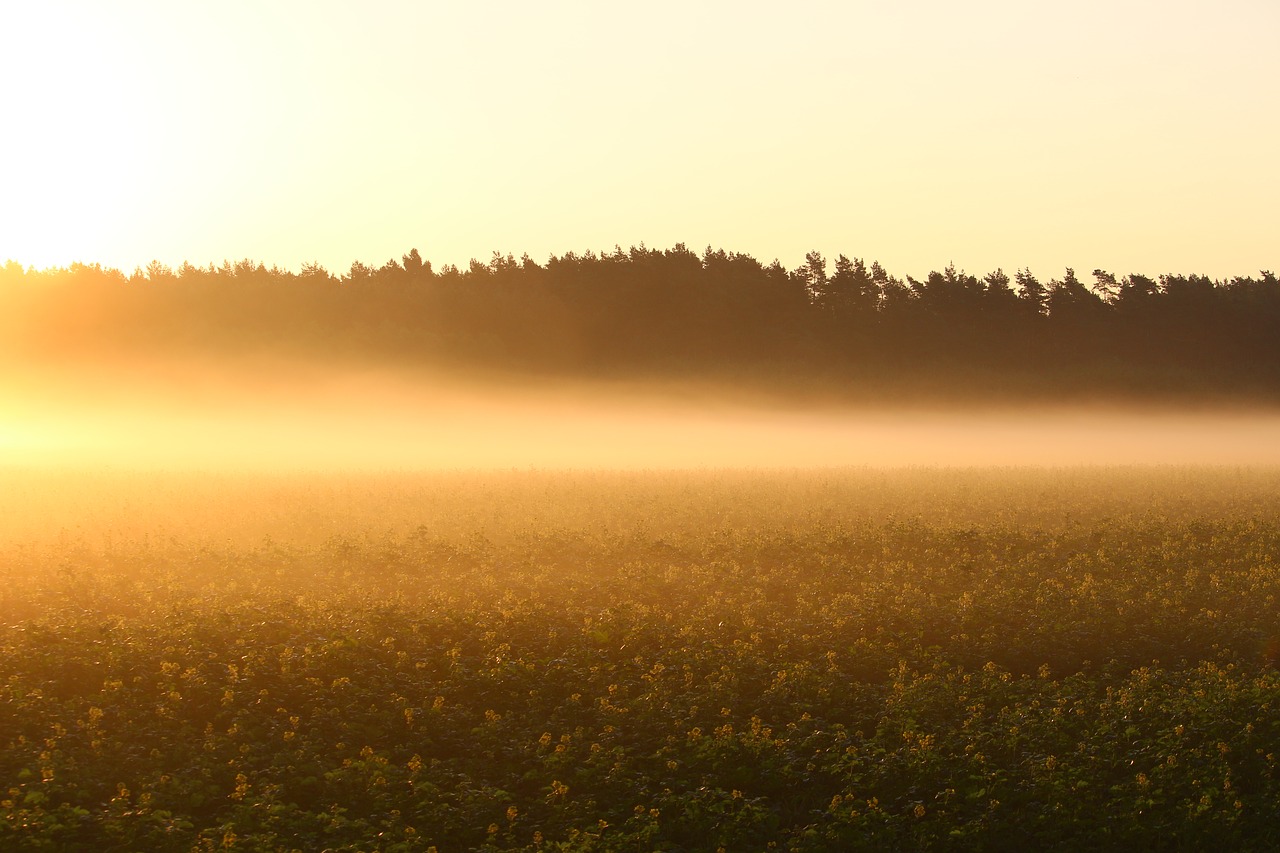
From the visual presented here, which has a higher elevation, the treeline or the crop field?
the treeline

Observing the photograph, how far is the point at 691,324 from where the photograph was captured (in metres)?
91.6

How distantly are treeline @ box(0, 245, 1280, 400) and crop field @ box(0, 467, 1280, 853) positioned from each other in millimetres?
64157

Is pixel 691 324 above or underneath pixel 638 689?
above

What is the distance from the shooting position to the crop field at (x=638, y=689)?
11.5 meters

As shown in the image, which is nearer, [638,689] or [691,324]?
[638,689]

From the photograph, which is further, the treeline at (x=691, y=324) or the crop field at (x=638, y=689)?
the treeline at (x=691, y=324)

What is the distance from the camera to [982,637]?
17.6 meters

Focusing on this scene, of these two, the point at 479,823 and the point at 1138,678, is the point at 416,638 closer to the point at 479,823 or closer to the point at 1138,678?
the point at 479,823

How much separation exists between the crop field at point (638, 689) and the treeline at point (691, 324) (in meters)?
64.2

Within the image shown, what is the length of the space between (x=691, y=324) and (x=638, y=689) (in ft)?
255

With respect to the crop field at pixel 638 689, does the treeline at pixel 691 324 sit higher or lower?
higher

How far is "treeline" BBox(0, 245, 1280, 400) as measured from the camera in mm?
89250

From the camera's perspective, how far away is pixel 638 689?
1492 centimetres

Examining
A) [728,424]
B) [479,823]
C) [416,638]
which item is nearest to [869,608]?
[416,638]
